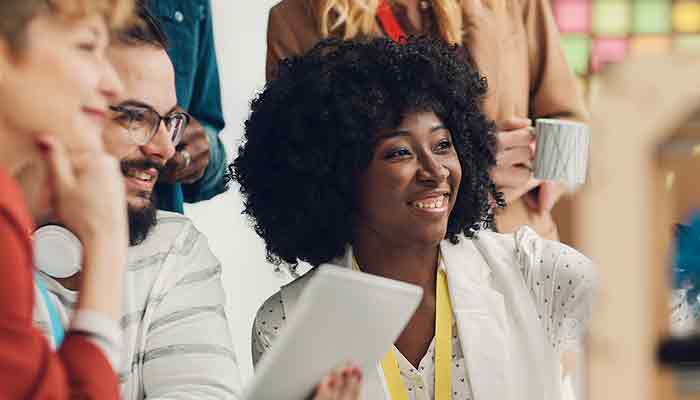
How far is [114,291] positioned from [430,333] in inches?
34.5

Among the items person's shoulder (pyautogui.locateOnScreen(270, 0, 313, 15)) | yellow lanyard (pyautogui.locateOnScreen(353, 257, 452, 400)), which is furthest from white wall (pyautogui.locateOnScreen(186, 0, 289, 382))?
yellow lanyard (pyautogui.locateOnScreen(353, 257, 452, 400))

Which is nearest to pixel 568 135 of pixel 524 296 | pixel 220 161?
pixel 524 296

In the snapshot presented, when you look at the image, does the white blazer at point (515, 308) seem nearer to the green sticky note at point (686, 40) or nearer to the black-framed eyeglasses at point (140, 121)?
the black-framed eyeglasses at point (140, 121)

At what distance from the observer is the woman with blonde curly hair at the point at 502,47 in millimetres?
2508

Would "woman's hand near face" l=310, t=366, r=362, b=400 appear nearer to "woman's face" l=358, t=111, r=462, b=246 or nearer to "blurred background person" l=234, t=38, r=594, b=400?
"blurred background person" l=234, t=38, r=594, b=400

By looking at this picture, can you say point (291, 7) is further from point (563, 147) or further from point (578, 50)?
point (578, 50)

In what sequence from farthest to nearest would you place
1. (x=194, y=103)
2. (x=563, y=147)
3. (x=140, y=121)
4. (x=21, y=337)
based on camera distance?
(x=194, y=103)
(x=563, y=147)
(x=140, y=121)
(x=21, y=337)

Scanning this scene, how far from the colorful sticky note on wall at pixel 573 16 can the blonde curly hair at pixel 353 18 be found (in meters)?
0.51

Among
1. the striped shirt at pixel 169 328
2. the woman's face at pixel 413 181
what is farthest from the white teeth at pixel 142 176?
the woman's face at pixel 413 181

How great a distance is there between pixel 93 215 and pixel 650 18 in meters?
1.92

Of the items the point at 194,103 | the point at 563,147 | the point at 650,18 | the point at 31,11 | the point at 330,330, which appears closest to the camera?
the point at 31,11

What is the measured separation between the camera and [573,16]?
2959mm

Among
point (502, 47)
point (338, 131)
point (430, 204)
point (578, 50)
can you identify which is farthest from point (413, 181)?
point (578, 50)

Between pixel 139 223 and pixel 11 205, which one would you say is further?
pixel 139 223
